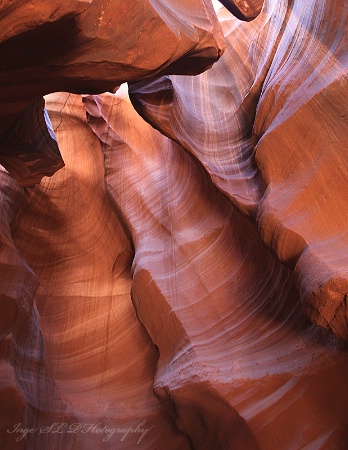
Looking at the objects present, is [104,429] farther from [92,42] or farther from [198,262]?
[92,42]

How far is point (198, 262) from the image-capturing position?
5.85 m

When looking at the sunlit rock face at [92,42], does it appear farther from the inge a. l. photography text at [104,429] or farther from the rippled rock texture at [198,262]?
the inge a. l. photography text at [104,429]

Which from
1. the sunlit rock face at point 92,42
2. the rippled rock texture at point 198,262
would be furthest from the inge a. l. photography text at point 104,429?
the sunlit rock face at point 92,42

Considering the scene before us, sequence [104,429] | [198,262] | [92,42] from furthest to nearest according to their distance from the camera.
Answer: [198,262]
[104,429]
[92,42]

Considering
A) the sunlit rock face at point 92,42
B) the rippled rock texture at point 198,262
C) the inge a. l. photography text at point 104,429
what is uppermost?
the sunlit rock face at point 92,42

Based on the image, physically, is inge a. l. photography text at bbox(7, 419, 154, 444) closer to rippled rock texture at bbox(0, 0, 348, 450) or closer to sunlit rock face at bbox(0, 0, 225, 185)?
rippled rock texture at bbox(0, 0, 348, 450)

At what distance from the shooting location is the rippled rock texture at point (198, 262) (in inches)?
158

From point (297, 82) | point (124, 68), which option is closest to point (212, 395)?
point (124, 68)

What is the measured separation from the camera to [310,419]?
386 centimetres

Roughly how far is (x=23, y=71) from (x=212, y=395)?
10.6 feet

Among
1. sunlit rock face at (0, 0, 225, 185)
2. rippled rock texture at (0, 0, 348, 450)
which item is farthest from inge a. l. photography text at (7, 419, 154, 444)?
sunlit rock face at (0, 0, 225, 185)

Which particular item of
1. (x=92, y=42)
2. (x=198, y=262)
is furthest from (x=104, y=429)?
(x=92, y=42)

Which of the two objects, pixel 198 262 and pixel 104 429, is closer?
pixel 104 429

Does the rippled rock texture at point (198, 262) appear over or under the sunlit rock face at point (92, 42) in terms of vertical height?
under
